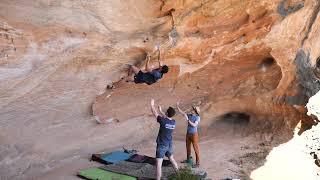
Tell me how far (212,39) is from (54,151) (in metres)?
4.12

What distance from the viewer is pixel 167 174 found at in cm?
778

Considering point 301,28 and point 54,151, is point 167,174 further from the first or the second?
point 301,28

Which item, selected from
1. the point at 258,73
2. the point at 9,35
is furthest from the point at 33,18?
the point at 258,73

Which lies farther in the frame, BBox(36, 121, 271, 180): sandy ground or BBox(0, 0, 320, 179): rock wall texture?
BBox(36, 121, 271, 180): sandy ground

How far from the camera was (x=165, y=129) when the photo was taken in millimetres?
7348

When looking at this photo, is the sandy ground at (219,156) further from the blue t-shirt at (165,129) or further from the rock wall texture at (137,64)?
the blue t-shirt at (165,129)

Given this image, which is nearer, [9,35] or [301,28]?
[9,35]

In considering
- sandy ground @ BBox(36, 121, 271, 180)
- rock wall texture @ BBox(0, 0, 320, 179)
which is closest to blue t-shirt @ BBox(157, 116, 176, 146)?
sandy ground @ BBox(36, 121, 271, 180)

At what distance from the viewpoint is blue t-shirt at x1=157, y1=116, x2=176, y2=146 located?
7.30m

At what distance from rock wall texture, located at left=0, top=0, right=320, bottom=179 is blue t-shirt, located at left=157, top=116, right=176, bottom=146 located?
79.8 inches

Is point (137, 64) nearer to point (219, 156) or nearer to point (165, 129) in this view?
point (165, 129)

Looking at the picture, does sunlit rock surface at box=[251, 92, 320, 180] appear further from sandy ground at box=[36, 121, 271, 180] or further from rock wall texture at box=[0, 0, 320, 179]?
rock wall texture at box=[0, 0, 320, 179]

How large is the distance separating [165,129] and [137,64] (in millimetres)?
2239

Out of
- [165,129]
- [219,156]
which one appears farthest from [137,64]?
[219,156]
